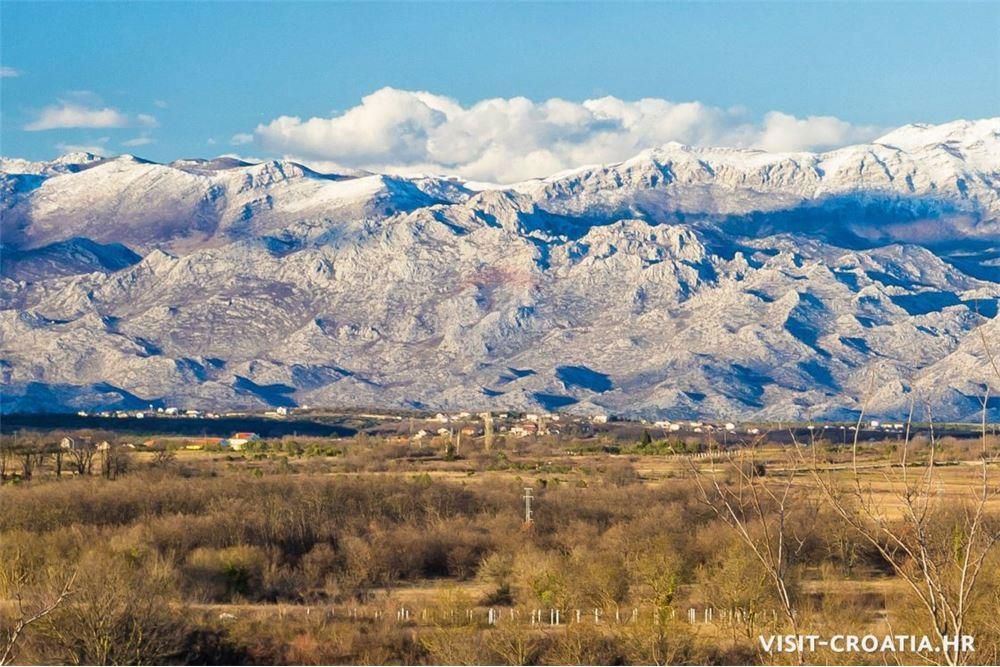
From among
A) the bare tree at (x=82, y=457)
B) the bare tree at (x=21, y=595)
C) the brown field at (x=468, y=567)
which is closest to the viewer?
the bare tree at (x=21, y=595)

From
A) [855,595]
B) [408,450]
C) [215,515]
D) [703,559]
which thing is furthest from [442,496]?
[408,450]

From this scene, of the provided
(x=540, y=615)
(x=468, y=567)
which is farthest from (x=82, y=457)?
(x=540, y=615)

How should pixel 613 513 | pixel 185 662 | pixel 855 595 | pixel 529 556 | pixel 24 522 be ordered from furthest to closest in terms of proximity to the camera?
pixel 613 513
pixel 24 522
pixel 529 556
pixel 855 595
pixel 185 662

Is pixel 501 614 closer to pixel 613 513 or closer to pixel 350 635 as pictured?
pixel 350 635

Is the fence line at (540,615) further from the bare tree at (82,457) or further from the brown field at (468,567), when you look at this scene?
the bare tree at (82,457)

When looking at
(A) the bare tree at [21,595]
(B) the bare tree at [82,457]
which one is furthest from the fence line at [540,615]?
(B) the bare tree at [82,457]

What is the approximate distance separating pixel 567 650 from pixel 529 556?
17.0 meters

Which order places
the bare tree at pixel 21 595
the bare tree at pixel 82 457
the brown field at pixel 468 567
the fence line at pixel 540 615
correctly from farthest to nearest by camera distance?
the bare tree at pixel 82 457
the fence line at pixel 540 615
the brown field at pixel 468 567
the bare tree at pixel 21 595

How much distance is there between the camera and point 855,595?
53.8 m

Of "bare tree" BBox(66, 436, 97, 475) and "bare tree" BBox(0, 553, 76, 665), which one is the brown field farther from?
"bare tree" BBox(66, 436, 97, 475)

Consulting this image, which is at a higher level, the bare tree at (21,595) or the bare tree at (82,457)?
the bare tree at (21,595)

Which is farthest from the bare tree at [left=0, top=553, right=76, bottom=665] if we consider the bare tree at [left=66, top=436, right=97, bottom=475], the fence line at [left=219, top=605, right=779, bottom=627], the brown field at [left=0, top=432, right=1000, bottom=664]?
the bare tree at [left=66, top=436, right=97, bottom=475]

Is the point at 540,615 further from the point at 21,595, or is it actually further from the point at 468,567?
the point at 468,567

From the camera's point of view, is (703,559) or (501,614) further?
(703,559)
